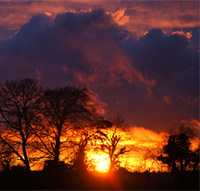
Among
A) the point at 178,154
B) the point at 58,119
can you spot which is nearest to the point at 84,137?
the point at 58,119

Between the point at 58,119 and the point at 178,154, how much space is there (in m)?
17.2

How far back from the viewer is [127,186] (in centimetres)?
2306

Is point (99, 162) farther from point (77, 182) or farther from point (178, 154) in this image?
point (178, 154)

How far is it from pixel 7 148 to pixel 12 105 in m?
4.15

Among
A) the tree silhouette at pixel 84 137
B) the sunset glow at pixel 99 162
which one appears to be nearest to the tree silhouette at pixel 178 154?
the sunset glow at pixel 99 162

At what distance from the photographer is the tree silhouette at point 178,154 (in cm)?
3619

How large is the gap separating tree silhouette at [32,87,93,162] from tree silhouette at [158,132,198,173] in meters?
13.8

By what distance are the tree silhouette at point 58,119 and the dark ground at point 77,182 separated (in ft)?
15.1

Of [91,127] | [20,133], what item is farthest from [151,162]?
[20,133]

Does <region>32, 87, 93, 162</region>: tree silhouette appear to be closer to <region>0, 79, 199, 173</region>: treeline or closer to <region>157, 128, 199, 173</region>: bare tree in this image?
<region>0, 79, 199, 173</region>: treeline

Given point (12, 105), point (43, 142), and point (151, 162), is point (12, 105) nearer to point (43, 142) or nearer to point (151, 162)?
point (43, 142)

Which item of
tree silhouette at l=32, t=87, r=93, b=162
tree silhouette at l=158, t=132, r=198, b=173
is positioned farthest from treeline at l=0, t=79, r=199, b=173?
tree silhouette at l=158, t=132, r=198, b=173

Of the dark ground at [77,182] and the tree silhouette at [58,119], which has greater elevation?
the tree silhouette at [58,119]

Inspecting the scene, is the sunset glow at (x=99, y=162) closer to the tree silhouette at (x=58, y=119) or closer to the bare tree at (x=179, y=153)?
the tree silhouette at (x=58, y=119)
